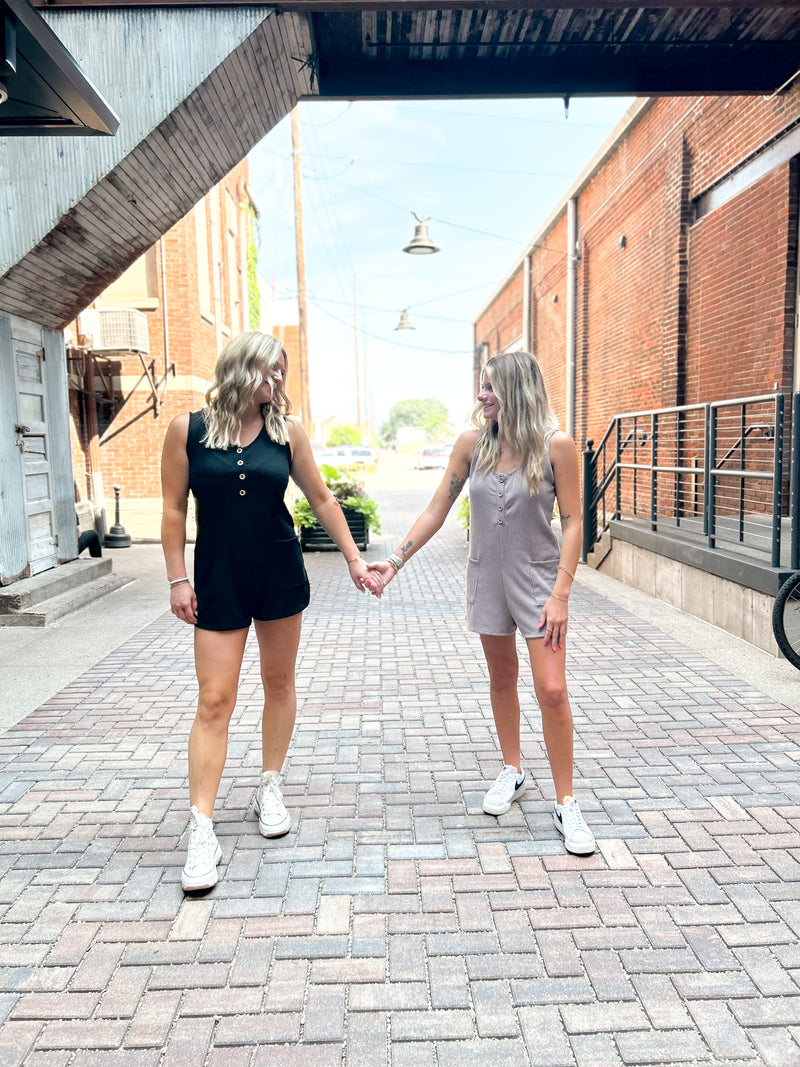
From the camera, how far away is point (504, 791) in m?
3.76

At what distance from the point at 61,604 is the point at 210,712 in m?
5.27

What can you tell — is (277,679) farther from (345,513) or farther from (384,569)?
(345,513)

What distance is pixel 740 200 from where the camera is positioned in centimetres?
966

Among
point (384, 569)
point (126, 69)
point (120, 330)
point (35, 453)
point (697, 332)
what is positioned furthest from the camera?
point (120, 330)

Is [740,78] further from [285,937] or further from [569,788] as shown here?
[285,937]

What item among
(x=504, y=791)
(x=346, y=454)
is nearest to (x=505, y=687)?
(x=504, y=791)

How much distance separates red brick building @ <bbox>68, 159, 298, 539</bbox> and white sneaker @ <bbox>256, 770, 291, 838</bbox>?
10.2 metres

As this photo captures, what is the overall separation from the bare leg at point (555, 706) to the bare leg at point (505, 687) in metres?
0.20

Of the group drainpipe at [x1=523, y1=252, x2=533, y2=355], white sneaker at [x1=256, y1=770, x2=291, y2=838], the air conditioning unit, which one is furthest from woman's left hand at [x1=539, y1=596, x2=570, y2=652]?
drainpipe at [x1=523, y1=252, x2=533, y2=355]

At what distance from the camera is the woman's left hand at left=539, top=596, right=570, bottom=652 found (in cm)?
337

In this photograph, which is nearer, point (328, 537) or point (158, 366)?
point (328, 537)

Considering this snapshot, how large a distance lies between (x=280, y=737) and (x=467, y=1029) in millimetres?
1499

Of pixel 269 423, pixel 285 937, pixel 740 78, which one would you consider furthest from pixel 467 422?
pixel 740 78

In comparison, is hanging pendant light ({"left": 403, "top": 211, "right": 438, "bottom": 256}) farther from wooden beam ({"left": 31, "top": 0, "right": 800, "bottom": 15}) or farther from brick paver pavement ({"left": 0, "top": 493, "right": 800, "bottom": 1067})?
brick paver pavement ({"left": 0, "top": 493, "right": 800, "bottom": 1067})
